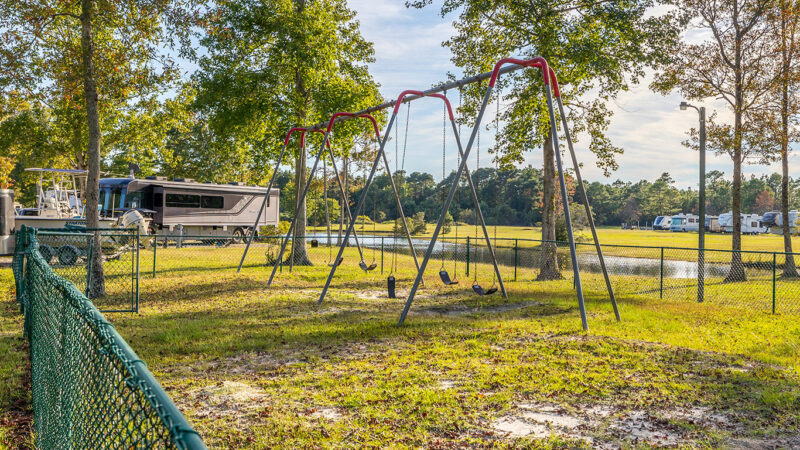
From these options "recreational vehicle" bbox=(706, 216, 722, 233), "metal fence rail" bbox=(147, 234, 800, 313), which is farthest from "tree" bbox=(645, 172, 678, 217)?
"metal fence rail" bbox=(147, 234, 800, 313)

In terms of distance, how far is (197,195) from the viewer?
2469 centimetres

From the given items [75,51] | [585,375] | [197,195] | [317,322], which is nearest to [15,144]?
[197,195]

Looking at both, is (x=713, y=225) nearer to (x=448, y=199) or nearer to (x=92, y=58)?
(x=448, y=199)

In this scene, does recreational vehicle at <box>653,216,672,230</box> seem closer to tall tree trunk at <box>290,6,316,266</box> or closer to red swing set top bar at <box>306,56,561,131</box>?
tall tree trunk at <box>290,6,316,266</box>

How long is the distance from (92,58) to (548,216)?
12.5 metres

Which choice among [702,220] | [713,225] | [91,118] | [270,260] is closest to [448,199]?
[91,118]

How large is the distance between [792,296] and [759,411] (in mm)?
10653

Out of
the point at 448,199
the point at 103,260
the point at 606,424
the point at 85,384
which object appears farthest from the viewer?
the point at 103,260

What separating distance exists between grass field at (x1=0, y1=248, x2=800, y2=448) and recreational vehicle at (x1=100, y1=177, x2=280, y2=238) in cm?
1331

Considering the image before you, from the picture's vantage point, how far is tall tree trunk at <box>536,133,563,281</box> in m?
15.9

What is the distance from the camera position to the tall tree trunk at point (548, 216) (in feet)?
52.3

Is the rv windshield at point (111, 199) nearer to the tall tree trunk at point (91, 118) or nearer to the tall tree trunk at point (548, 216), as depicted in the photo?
the tall tree trunk at point (91, 118)

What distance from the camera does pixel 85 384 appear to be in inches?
102

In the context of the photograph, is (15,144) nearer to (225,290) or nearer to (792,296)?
(225,290)
